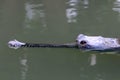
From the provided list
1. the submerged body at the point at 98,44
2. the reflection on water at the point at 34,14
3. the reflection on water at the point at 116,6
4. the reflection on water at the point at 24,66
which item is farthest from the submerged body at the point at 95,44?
the reflection on water at the point at 116,6

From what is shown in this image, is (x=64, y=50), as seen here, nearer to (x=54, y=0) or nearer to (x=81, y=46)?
(x=81, y=46)

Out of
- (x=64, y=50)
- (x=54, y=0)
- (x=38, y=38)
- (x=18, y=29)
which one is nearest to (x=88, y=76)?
(x=64, y=50)

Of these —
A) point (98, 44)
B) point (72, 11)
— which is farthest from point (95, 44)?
point (72, 11)

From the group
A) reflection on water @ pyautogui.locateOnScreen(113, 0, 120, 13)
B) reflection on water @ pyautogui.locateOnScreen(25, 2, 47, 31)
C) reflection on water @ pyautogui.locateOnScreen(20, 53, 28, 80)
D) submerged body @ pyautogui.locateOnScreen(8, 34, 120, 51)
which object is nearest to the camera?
reflection on water @ pyautogui.locateOnScreen(20, 53, 28, 80)

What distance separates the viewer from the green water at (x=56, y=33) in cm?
376

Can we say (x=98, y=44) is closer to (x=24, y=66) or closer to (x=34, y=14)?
(x=24, y=66)

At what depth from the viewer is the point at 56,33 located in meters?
4.59

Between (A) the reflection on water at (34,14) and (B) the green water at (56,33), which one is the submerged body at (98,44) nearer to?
(B) the green water at (56,33)

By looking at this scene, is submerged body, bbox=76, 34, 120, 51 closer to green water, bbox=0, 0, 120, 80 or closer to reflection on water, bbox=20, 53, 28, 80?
green water, bbox=0, 0, 120, 80

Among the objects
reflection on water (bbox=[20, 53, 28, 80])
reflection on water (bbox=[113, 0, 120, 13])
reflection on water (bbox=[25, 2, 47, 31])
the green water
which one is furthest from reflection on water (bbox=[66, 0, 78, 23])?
reflection on water (bbox=[20, 53, 28, 80])

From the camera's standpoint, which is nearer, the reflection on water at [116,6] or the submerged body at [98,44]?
the submerged body at [98,44]

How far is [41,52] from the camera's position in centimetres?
414

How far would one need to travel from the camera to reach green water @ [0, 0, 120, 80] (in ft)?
12.3

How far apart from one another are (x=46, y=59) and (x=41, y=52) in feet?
0.55
